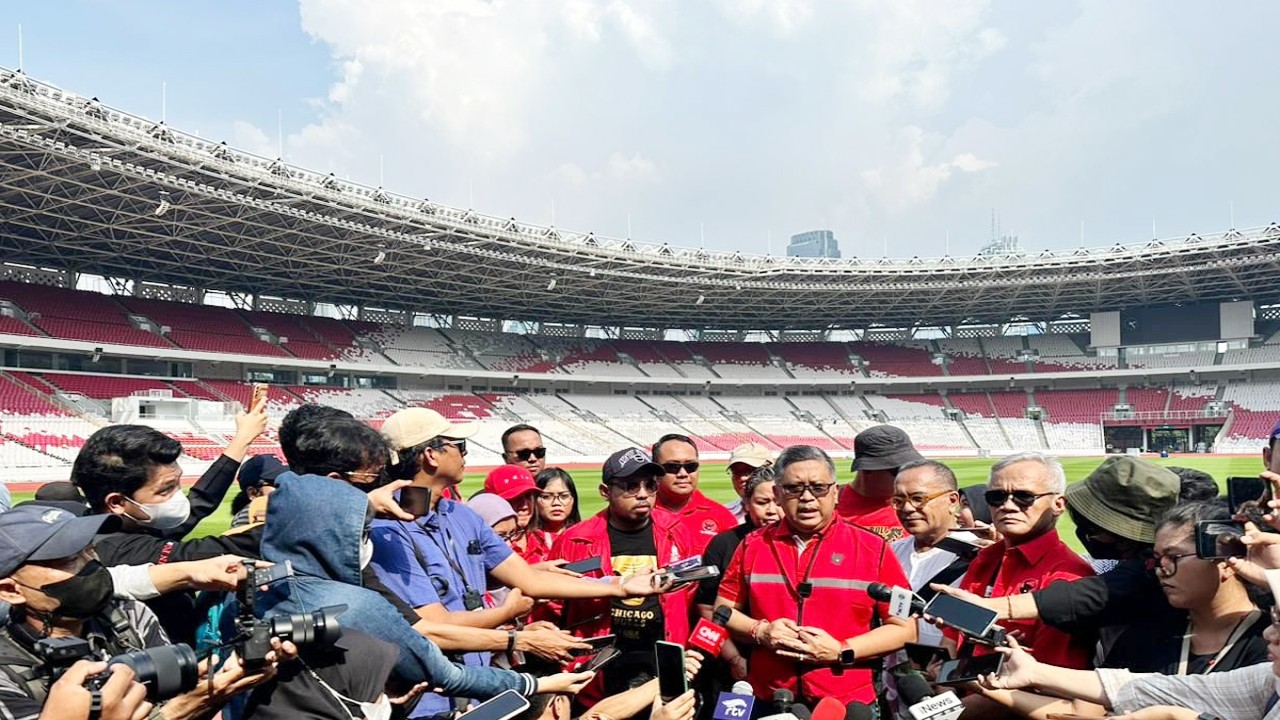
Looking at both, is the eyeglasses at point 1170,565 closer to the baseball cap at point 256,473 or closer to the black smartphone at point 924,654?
the black smartphone at point 924,654

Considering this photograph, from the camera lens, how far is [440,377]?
1930 inches

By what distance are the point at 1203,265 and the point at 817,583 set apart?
49.1m

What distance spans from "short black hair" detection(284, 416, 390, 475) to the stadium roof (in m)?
23.6

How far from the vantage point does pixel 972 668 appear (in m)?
2.99

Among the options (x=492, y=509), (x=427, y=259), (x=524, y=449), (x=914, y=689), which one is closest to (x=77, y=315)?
(x=427, y=259)

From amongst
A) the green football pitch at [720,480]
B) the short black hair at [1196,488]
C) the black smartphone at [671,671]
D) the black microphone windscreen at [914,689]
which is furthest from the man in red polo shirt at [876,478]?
the green football pitch at [720,480]

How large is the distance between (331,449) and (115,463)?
1216mm

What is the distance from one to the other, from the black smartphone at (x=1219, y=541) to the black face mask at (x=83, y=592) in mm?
3649

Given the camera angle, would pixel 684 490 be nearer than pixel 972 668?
No

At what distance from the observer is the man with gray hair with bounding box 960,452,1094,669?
3.53m

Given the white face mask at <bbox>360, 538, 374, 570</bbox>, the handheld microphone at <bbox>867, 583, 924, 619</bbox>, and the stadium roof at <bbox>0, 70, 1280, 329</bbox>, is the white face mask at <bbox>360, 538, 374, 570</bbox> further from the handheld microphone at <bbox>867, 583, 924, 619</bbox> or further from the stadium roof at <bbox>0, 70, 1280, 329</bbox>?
the stadium roof at <bbox>0, 70, 1280, 329</bbox>

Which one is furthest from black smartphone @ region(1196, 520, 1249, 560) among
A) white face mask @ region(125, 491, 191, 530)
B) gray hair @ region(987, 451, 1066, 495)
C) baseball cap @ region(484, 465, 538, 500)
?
white face mask @ region(125, 491, 191, 530)

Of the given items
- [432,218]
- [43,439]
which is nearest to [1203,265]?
A: [432,218]

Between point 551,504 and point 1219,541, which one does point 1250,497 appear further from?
point 551,504
